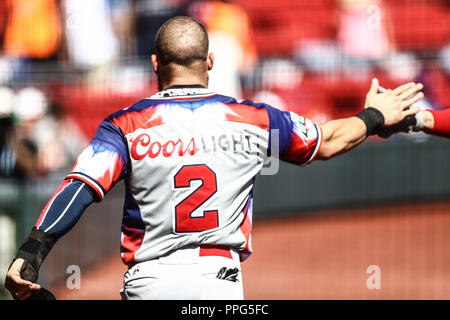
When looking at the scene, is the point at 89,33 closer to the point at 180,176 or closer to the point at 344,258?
the point at 344,258

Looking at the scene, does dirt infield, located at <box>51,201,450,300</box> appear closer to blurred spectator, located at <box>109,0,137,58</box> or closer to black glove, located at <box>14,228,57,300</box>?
blurred spectator, located at <box>109,0,137,58</box>

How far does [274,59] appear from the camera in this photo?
13789 millimetres

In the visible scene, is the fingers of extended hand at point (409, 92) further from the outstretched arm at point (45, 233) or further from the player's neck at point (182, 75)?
the outstretched arm at point (45, 233)

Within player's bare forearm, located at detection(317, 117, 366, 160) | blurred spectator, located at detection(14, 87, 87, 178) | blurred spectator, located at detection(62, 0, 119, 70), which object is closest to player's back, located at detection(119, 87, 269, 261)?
player's bare forearm, located at detection(317, 117, 366, 160)

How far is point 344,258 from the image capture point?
11.8 m

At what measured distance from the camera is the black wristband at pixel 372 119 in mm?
3595

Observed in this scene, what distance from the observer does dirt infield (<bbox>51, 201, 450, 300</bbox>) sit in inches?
404

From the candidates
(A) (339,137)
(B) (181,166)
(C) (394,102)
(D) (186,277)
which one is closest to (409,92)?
(C) (394,102)

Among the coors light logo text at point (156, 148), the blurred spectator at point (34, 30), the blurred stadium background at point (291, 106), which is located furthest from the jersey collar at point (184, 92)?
the blurred spectator at point (34, 30)

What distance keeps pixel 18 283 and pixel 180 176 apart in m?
0.81

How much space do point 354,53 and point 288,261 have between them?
13.1 feet

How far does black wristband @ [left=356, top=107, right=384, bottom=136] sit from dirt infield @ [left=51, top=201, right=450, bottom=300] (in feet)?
20.9
